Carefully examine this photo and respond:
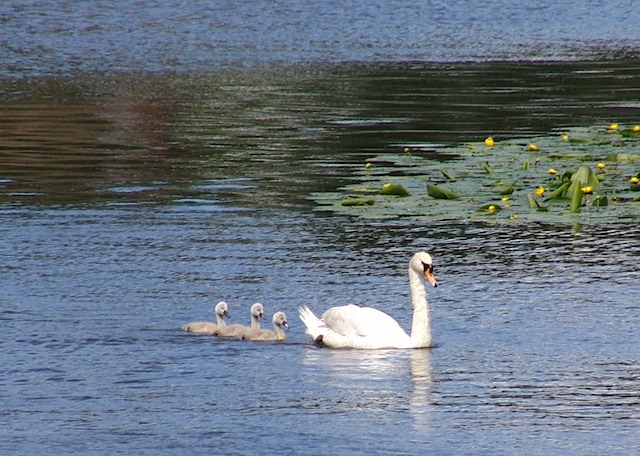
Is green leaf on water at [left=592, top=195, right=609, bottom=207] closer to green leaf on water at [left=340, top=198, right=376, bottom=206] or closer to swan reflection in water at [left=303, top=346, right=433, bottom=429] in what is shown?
green leaf on water at [left=340, top=198, right=376, bottom=206]

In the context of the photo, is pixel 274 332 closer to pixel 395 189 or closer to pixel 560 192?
pixel 395 189

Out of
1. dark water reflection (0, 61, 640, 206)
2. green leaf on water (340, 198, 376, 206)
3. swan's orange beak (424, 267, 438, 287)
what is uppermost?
dark water reflection (0, 61, 640, 206)

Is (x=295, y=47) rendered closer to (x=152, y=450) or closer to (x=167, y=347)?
(x=167, y=347)

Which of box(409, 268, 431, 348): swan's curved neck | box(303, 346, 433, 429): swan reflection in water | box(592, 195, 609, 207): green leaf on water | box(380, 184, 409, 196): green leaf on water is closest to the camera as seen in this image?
box(303, 346, 433, 429): swan reflection in water

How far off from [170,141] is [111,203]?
4.80 meters

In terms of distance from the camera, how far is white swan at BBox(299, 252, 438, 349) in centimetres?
1105

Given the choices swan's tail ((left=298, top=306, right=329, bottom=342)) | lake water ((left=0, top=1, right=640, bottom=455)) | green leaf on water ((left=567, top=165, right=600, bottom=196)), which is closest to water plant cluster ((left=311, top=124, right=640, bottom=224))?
green leaf on water ((left=567, top=165, right=600, bottom=196))

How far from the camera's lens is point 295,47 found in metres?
33.5

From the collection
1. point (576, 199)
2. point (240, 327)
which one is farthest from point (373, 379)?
point (576, 199)

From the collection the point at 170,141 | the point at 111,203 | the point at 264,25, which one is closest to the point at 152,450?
the point at 111,203

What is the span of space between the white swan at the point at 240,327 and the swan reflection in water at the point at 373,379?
438 millimetres

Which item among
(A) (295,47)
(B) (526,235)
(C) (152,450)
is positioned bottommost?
(C) (152,450)

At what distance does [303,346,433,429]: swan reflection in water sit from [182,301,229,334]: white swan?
67cm

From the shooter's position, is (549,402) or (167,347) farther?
(167,347)
